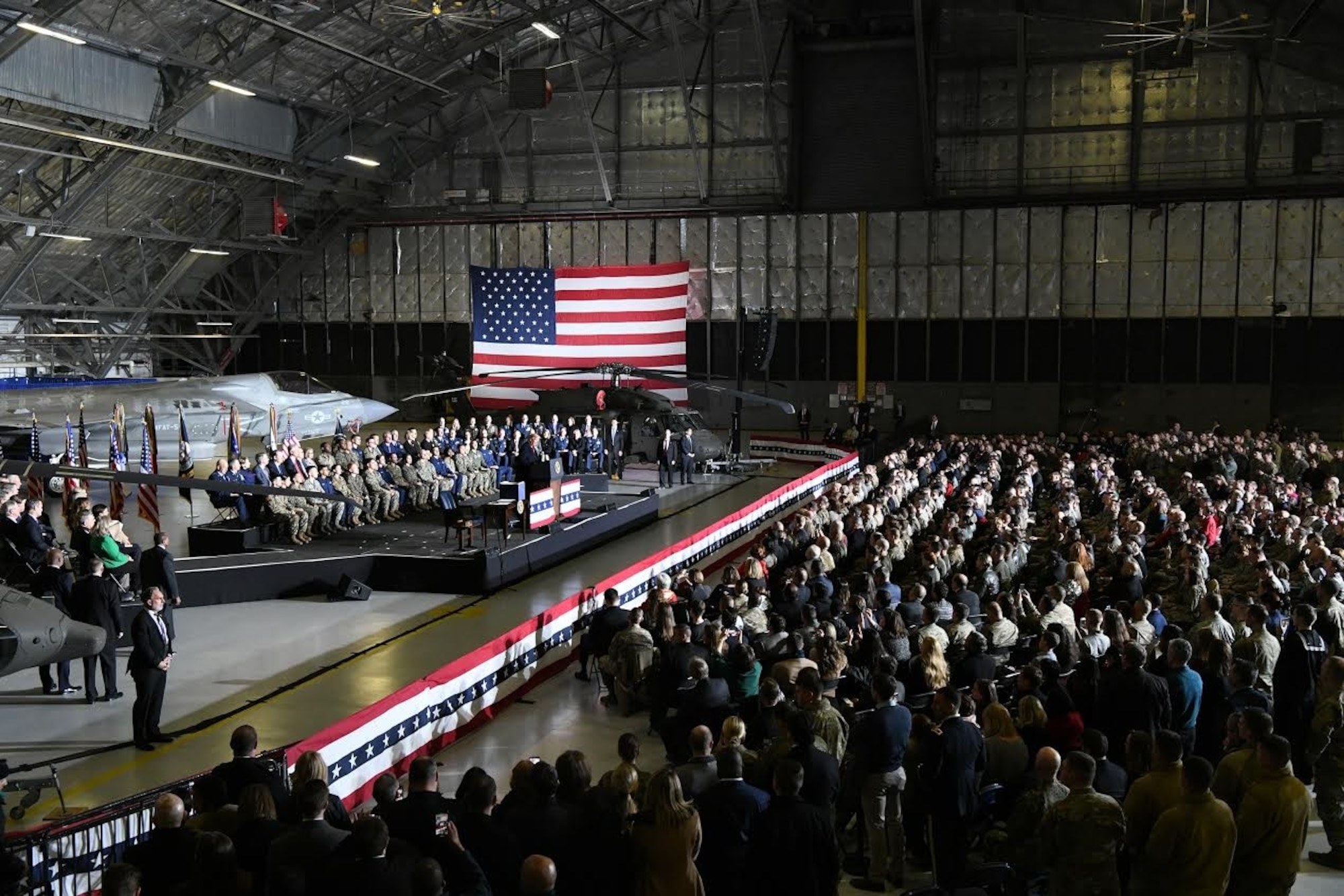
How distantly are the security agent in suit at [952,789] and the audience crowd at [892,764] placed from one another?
0.02 m

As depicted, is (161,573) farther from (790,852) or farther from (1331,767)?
(1331,767)

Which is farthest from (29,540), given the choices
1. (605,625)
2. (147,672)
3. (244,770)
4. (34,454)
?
(34,454)

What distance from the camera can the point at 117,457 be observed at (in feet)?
63.2

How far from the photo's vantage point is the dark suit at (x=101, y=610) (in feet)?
33.4

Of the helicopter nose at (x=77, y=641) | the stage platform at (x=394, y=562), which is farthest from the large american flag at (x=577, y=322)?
the helicopter nose at (x=77, y=641)

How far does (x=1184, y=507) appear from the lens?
1709 centimetres

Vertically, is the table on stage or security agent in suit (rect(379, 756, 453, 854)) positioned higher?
security agent in suit (rect(379, 756, 453, 854))

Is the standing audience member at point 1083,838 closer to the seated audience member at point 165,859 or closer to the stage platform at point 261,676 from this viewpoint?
the seated audience member at point 165,859

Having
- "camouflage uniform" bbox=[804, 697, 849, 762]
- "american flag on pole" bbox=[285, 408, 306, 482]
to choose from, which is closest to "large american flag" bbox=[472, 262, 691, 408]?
"american flag on pole" bbox=[285, 408, 306, 482]

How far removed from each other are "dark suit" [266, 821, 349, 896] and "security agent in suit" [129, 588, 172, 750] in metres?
4.73

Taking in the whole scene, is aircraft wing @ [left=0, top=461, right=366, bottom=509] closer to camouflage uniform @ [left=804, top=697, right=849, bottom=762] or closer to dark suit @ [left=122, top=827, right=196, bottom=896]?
dark suit @ [left=122, top=827, right=196, bottom=896]

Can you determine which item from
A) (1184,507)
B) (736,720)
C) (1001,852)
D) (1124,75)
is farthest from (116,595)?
(1124,75)

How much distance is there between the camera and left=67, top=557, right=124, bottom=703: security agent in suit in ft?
33.4

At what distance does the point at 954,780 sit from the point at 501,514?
11098mm
